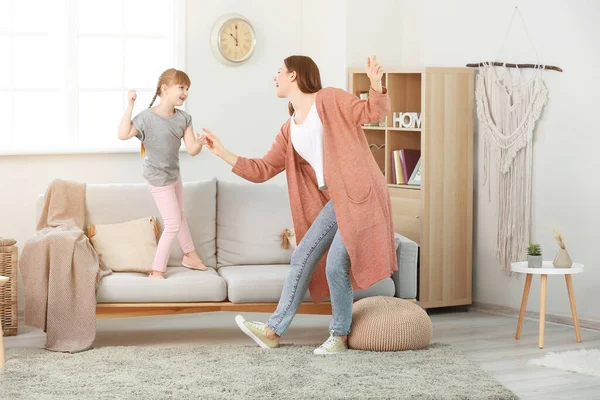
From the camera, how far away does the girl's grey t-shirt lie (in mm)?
4750

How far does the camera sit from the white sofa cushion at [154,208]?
196 inches

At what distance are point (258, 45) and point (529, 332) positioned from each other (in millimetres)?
2519

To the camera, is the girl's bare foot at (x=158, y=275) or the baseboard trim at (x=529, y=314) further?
the baseboard trim at (x=529, y=314)

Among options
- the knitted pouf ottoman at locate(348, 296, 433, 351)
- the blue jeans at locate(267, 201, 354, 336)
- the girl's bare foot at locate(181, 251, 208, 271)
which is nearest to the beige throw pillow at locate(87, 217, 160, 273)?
the girl's bare foot at locate(181, 251, 208, 271)

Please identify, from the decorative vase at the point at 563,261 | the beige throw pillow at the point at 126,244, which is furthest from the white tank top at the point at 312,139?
the decorative vase at the point at 563,261

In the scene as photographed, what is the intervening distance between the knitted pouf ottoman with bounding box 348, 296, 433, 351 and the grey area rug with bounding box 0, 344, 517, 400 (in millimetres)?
58

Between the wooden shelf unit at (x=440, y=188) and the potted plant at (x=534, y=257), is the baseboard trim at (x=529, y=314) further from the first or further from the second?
the potted plant at (x=534, y=257)

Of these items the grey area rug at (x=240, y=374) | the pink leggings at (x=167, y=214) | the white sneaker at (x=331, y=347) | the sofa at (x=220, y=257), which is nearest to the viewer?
the grey area rug at (x=240, y=374)

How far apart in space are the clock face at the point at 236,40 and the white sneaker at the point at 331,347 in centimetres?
233

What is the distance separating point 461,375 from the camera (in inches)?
159

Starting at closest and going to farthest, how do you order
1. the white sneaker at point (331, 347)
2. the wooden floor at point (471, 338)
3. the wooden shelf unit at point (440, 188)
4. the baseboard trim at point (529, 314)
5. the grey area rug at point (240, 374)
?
the grey area rug at point (240, 374) → the wooden floor at point (471, 338) → the white sneaker at point (331, 347) → the baseboard trim at point (529, 314) → the wooden shelf unit at point (440, 188)

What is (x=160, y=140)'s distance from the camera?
476 cm

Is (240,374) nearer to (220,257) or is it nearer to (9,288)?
(220,257)

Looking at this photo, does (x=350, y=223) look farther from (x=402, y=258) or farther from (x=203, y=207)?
(x=203, y=207)
